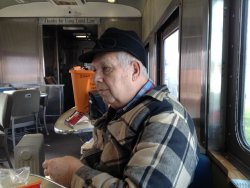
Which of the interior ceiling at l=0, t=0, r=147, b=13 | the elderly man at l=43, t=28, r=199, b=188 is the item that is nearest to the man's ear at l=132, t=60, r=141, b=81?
the elderly man at l=43, t=28, r=199, b=188

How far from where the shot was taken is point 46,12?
22.3ft

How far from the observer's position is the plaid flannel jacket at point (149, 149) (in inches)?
33.1

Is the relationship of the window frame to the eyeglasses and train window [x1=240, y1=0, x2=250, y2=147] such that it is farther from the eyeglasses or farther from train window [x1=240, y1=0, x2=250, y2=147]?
the eyeglasses

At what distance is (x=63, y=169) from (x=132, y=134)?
324mm

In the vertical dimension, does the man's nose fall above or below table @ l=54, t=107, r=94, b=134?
above

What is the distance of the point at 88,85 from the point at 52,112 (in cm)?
470

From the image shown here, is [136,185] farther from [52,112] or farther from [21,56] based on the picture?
[21,56]

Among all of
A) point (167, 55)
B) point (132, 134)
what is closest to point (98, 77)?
point (132, 134)

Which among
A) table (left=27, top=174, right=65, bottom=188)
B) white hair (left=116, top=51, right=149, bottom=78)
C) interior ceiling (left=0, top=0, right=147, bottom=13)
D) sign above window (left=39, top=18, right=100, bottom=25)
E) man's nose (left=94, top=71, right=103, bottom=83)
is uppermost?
interior ceiling (left=0, top=0, right=147, bottom=13)

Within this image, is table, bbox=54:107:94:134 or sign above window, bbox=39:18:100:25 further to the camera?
sign above window, bbox=39:18:100:25

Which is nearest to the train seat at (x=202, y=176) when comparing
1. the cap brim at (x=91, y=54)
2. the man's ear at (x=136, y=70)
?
the man's ear at (x=136, y=70)

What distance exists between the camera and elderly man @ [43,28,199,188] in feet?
2.81

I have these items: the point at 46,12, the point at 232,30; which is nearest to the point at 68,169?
the point at 232,30

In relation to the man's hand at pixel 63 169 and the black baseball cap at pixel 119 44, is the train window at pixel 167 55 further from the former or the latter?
the man's hand at pixel 63 169
